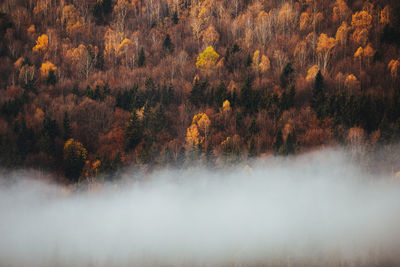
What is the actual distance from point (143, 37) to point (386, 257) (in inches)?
3316

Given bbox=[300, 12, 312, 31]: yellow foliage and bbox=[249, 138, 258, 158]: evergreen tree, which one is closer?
bbox=[249, 138, 258, 158]: evergreen tree

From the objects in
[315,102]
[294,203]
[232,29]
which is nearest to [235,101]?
[315,102]

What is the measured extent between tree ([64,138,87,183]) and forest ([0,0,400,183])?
0.25 meters

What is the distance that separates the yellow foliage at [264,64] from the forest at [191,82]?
27 cm

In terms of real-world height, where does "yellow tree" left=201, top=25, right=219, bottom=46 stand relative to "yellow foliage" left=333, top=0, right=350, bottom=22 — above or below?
below

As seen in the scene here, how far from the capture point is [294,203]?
290 feet

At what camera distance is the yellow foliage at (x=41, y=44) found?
396 feet

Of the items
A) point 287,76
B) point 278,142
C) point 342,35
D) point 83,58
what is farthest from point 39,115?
point 342,35

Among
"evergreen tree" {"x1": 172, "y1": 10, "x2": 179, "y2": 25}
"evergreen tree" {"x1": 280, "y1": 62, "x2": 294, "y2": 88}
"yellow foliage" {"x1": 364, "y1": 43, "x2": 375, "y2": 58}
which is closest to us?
"evergreen tree" {"x1": 280, "y1": 62, "x2": 294, "y2": 88}

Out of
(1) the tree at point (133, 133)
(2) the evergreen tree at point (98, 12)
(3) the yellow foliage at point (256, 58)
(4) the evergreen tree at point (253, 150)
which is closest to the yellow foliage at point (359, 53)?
(3) the yellow foliage at point (256, 58)

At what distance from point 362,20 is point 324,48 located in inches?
566

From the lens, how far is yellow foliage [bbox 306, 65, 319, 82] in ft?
326

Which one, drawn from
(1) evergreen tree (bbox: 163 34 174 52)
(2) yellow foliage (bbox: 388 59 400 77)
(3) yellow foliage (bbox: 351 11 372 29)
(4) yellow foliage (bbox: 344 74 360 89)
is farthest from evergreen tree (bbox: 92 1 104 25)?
→ (2) yellow foliage (bbox: 388 59 400 77)

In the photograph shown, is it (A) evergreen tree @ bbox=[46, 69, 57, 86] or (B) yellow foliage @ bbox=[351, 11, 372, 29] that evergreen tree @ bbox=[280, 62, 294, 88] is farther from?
(A) evergreen tree @ bbox=[46, 69, 57, 86]
